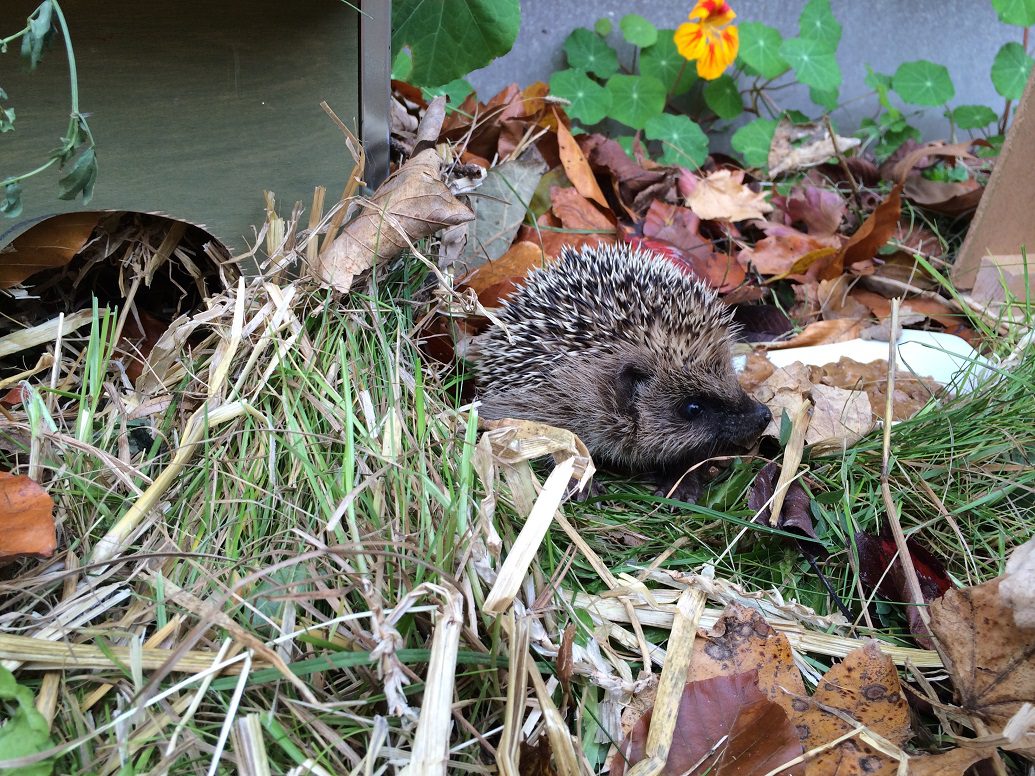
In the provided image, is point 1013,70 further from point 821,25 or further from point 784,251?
point 784,251

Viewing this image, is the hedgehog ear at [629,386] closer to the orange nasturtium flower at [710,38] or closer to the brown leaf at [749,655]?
the brown leaf at [749,655]

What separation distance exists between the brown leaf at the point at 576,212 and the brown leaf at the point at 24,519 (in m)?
2.76

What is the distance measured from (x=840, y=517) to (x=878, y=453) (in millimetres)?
314

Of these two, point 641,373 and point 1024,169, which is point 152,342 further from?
point 1024,169

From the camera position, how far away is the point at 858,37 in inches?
233

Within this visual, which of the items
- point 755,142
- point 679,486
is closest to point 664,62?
point 755,142

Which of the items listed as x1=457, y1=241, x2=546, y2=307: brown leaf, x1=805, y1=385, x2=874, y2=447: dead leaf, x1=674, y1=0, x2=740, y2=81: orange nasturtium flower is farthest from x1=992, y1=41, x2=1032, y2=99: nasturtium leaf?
x1=457, y1=241, x2=546, y2=307: brown leaf

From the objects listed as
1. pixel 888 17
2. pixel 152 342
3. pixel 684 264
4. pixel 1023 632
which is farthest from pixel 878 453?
pixel 888 17

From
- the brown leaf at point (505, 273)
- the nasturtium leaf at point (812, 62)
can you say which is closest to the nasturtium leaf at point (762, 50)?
the nasturtium leaf at point (812, 62)

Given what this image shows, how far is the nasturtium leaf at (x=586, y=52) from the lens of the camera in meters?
5.50

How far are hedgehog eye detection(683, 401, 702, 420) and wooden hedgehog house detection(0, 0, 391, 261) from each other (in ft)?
5.03

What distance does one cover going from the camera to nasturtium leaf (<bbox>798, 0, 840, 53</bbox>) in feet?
18.3

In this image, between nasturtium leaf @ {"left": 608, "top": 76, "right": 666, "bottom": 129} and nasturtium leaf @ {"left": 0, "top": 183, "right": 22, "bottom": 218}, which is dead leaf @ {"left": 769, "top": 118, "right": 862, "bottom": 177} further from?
nasturtium leaf @ {"left": 0, "top": 183, "right": 22, "bottom": 218}

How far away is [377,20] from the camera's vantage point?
9.71 ft
